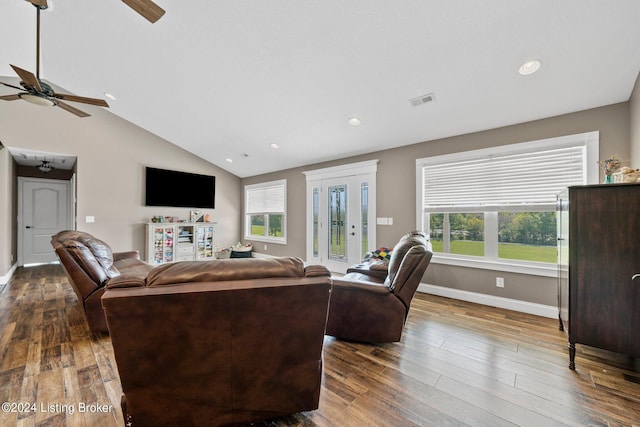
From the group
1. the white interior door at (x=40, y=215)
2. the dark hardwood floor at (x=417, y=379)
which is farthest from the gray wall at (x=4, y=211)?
the dark hardwood floor at (x=417, y=379)

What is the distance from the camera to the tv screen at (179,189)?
18.2 feet

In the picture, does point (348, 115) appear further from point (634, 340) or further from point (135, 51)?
point (634, 340)

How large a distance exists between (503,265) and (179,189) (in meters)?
6.42

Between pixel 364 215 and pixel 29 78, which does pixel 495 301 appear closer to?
pixel 364 215

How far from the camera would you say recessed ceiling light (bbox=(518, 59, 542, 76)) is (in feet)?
7.36

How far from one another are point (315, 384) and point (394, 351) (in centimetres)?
105

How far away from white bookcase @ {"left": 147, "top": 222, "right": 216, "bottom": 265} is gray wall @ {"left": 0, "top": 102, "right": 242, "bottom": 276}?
32 centimetres

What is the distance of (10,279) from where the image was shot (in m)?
4.30

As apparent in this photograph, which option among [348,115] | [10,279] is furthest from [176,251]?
[348,115]

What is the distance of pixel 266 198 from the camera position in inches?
255

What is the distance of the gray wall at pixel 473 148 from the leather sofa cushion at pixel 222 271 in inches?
122

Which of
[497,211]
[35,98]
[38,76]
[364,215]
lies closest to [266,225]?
[364,215]

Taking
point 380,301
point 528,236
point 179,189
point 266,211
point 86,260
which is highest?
point 179,189

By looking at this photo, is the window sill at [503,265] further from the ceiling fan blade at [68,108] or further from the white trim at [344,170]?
the ceiling fan blade at [68,108]
